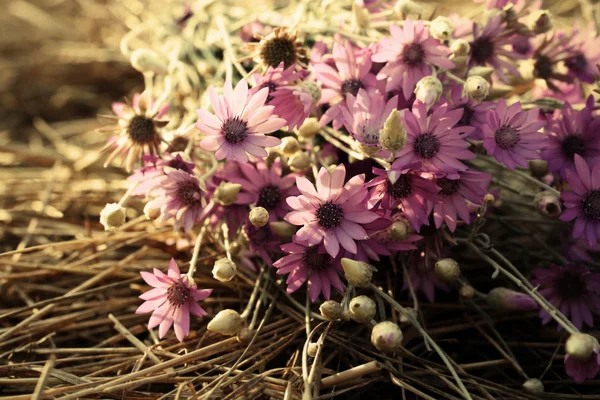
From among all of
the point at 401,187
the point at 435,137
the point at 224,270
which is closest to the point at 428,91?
the point at 435,137

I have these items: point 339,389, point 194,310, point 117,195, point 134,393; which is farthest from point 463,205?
point 117,195

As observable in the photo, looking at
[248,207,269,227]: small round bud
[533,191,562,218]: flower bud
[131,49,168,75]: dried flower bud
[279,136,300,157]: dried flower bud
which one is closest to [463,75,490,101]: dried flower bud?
[533,191,562,218]: flower bud

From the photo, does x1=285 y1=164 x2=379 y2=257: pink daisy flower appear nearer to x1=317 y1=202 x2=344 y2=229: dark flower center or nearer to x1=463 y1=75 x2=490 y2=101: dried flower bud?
x1=317 y1=202 x2=344 y2=229: dark flower center

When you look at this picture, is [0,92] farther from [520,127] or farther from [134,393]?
[520,127]

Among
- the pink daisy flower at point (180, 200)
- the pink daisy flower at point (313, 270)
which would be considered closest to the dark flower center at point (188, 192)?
the pink daisy flower at point (180, 200)

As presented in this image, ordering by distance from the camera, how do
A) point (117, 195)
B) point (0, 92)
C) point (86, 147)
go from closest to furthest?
point (117, 195)
point (86, 147)
point (0, 92)

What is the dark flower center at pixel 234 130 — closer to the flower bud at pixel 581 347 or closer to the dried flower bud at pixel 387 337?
the dried flower bud at pixel 387 337
